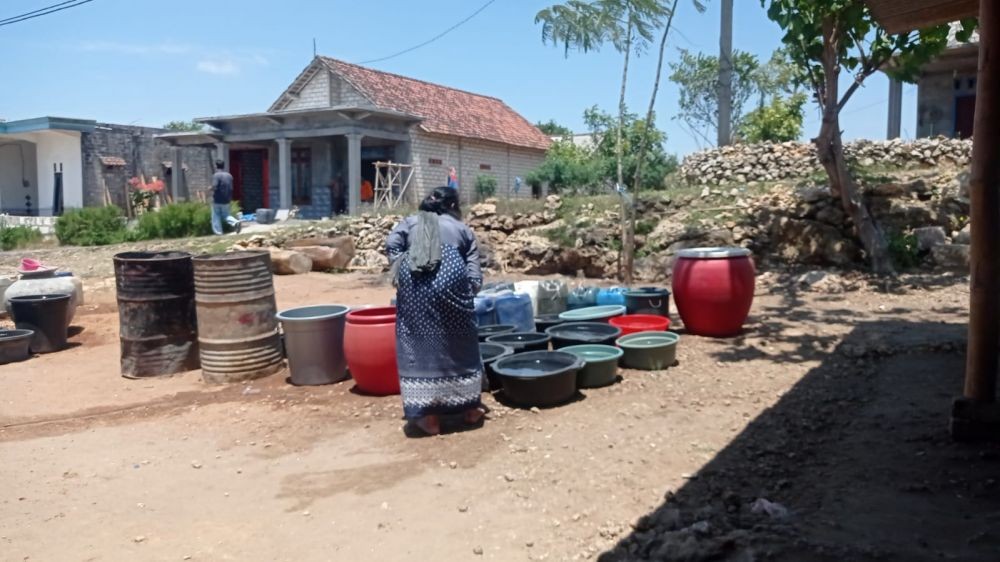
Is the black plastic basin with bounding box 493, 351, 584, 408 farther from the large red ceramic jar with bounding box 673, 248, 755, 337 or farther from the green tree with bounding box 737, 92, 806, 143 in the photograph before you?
the green tree with bounding box 737, 92, 806, 143

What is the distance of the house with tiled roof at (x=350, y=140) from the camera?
20.6 meters

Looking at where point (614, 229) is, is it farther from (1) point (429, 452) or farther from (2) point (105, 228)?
(2) point (105, 228)

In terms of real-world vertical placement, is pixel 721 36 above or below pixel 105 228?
above

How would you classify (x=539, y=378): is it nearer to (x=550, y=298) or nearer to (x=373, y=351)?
(x=373, y=351)

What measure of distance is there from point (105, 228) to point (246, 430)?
1559cm

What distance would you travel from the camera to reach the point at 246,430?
16.8 ft

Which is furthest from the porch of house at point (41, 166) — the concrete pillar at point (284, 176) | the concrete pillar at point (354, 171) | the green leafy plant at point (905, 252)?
the green leafy plant at point (905, 252)

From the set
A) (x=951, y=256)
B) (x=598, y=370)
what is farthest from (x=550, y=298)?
(x=951, y=256)

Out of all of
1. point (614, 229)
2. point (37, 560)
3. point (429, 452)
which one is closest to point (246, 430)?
point (429, 452)

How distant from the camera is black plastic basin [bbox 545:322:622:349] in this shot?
6.06 metres

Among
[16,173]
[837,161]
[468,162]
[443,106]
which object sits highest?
[443,106]

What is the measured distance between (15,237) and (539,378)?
18223 millimetres

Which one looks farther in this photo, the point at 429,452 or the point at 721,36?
the point at 721,36

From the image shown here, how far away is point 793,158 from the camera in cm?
1503
